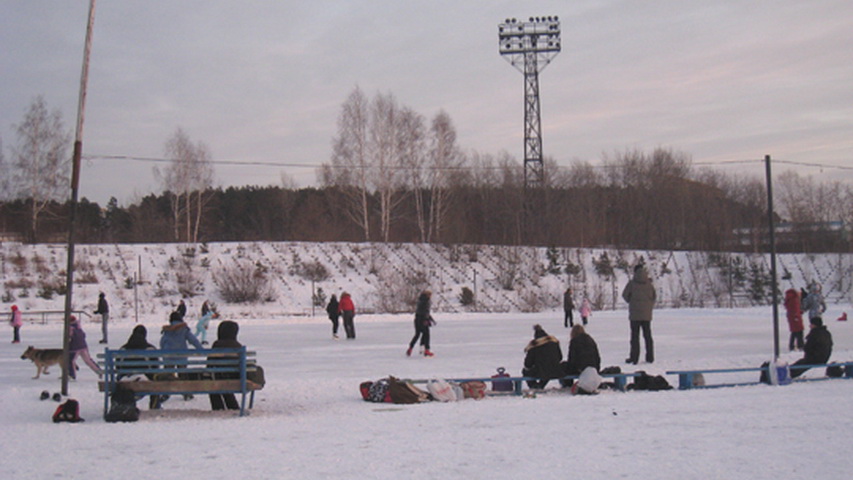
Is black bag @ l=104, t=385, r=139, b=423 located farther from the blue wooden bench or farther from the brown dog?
the brown dog

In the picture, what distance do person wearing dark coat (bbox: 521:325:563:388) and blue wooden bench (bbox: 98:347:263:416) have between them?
4484 millimetres

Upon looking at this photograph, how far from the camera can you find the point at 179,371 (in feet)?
35.5

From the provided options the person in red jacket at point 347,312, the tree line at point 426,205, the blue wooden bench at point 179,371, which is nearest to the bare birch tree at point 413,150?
the tree line at point 426,205

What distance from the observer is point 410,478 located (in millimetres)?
6727

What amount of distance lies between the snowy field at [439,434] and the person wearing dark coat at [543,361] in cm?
35

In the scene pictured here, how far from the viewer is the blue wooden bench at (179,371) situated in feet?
35.0

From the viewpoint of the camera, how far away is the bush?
49781 mm

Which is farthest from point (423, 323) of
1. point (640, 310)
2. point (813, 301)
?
point (813, 301)

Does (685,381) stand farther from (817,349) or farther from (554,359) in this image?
(817,349)

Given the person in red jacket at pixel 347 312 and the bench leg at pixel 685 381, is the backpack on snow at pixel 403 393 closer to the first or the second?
the bench leg at pixel 685 381

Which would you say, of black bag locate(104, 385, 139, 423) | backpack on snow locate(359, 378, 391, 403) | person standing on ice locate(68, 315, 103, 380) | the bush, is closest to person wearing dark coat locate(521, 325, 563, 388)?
backpack on snow locate(359, 378, 391, 403)

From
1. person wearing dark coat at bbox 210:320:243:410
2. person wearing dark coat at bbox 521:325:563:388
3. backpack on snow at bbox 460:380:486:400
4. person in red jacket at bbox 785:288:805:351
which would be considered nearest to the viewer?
person wearing dark coat at bbox 210:320:243:410

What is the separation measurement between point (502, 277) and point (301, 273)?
1504 cm

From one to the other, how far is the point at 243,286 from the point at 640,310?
36760 millimetres
